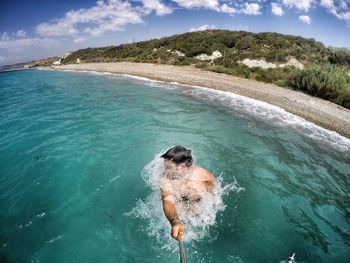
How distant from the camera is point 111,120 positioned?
45.1 feet

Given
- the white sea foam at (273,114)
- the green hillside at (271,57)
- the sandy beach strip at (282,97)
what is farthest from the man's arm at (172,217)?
the green hillside at (271,57)

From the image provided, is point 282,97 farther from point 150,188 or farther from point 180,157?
point 180,157

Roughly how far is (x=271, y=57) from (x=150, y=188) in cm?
2923

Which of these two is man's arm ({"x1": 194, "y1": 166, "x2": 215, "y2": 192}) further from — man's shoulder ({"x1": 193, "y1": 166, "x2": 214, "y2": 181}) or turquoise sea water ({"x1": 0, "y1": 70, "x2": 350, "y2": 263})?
turquoise sea water ({"x1": 0, "y1": 70, "x2": 350, "y2": 263})

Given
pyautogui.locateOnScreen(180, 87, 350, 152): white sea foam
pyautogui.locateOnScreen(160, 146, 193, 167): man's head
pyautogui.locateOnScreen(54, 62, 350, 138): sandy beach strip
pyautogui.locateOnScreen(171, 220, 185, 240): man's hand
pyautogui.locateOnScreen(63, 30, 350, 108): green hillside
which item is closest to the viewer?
pyautogui.locateOnScreen(171, 220, 185, 240): man's hand

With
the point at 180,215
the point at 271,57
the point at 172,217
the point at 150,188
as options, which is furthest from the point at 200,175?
the point at 271,57

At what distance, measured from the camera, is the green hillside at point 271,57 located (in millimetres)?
19016

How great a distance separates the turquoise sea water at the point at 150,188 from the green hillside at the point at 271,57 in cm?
596

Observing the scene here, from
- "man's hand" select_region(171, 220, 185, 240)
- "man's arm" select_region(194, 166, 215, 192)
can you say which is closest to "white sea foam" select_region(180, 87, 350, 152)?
"man's arm" select_region(194, 166, 215, 192)

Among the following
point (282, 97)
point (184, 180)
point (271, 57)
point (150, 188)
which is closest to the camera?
point (184, 180)

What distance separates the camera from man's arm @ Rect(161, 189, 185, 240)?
3.63m

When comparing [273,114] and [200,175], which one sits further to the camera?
[273,114]

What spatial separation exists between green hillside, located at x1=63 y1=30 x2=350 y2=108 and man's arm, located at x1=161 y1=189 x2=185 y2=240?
642 inches

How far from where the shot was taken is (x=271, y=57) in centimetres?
3145
